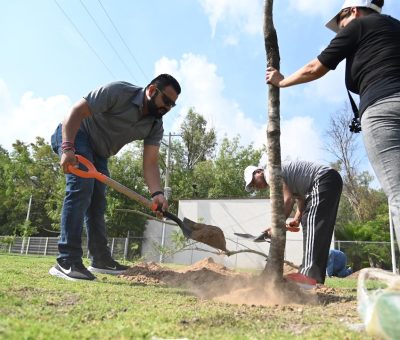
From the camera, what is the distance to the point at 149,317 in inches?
77.7

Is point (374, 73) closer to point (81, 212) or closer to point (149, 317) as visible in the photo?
point (149, 317)

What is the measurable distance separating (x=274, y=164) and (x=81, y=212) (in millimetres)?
1959

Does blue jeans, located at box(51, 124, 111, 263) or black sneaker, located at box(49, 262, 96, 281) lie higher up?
blue jeans, located at box(51, 124, 111, 263)

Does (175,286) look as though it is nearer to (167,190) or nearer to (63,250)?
(63,250)

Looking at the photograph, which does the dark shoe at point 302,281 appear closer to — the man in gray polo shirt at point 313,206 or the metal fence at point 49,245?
the man in gray polo shirt at point 313,206

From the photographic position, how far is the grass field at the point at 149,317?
163 cm

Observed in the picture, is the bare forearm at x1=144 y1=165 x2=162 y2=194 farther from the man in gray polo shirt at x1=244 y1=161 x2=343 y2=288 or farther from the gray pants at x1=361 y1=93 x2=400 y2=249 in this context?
the gray pants at x1=361 y1=93 x2=400 y2=249

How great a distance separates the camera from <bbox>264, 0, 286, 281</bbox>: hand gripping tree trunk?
3.13 metres

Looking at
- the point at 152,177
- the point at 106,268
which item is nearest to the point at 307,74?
the point at 152,177

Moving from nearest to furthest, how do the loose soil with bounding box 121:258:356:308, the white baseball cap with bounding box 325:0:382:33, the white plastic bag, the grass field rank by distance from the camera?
the white plastic bag → the grass field → the white baseball cap with bounding box 325:0:382:33 → the loose soil with bounding box 121:258:356:308

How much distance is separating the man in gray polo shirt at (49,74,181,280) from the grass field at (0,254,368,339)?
1049 mm

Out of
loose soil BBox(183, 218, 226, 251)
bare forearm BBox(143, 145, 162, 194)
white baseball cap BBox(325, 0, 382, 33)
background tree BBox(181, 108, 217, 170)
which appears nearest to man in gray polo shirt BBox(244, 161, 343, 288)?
loose soil BBox(183, 218, 226, 251)

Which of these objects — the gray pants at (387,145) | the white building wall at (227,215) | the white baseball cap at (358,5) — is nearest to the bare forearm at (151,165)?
the white baseball cap at (358,5)

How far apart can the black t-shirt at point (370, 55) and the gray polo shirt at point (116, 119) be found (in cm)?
213
